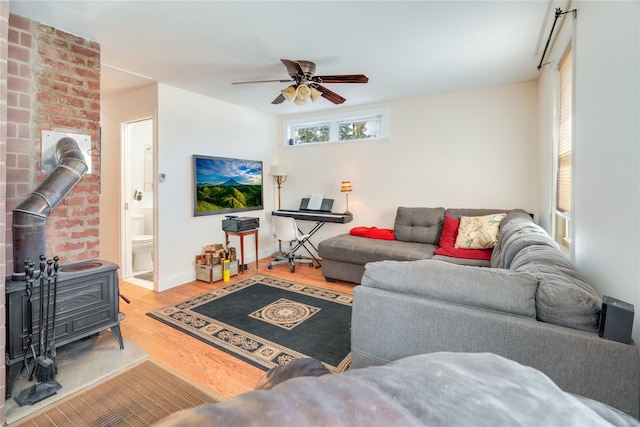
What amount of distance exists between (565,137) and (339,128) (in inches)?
121

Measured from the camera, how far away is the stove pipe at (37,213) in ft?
6.34

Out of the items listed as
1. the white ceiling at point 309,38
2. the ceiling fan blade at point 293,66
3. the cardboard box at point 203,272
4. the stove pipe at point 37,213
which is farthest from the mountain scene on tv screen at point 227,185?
the ceiling fan blade at point 293,66

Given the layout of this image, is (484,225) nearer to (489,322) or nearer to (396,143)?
(396,143)

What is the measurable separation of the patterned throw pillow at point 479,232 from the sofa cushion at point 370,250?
0.38 meters

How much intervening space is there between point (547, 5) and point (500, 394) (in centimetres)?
275

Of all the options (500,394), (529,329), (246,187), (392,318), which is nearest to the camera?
(500,394)

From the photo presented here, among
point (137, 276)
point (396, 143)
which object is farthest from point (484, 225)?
point (137, 276)

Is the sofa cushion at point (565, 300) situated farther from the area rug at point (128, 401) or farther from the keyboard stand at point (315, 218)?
the keyboard stand at point (315, 218)

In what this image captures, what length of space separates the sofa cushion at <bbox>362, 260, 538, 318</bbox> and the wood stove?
6.58ft

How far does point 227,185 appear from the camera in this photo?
177 inches

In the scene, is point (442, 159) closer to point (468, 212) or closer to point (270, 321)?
point (468, 212)

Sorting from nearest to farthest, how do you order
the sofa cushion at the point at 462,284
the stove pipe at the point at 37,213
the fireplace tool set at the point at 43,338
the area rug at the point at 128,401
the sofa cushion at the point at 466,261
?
the sofa cushion at the point at 462,284 < the area rug at the point at 128,401 < the fireplace tool set at the point at 43,338 < the stove pipe at the point at 37,213 < the sofa cushion at the point at 466,261

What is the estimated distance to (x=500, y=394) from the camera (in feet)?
1.48

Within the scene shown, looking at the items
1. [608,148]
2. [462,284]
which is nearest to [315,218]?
[462,284]
